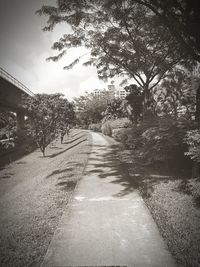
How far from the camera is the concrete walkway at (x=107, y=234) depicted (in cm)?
350

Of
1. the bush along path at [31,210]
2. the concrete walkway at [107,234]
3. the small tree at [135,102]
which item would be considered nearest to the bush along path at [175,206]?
the concrete walkway at [107,234]

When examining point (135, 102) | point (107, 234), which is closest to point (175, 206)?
point (107, 234)

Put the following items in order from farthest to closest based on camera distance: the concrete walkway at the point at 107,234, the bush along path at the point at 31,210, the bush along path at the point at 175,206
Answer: the bush along path at the point at 31,210 → the bush along path at the point at 175,206 → the concrete walkway at the point at 107,234

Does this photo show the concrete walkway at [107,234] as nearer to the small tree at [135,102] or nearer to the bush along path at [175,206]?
the bush along path at [175,206]

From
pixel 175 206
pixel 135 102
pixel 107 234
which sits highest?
pixel 135 102

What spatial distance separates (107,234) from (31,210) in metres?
2.35

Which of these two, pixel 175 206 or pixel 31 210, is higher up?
pixel 175 206

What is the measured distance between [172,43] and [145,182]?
9.12 m

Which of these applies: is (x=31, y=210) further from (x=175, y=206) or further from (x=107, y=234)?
(x=175, y=206)

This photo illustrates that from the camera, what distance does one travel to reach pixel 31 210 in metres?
5.49

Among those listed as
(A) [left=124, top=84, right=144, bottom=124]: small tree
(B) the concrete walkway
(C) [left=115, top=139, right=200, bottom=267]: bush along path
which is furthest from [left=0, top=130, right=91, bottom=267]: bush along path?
(A) [left=124, top=84, right=144, bottom=124]: small tree

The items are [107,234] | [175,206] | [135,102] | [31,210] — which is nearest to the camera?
[107,234]

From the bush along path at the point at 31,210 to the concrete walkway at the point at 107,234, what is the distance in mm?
274

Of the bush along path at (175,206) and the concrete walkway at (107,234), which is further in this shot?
the bush along path at (175,206)
